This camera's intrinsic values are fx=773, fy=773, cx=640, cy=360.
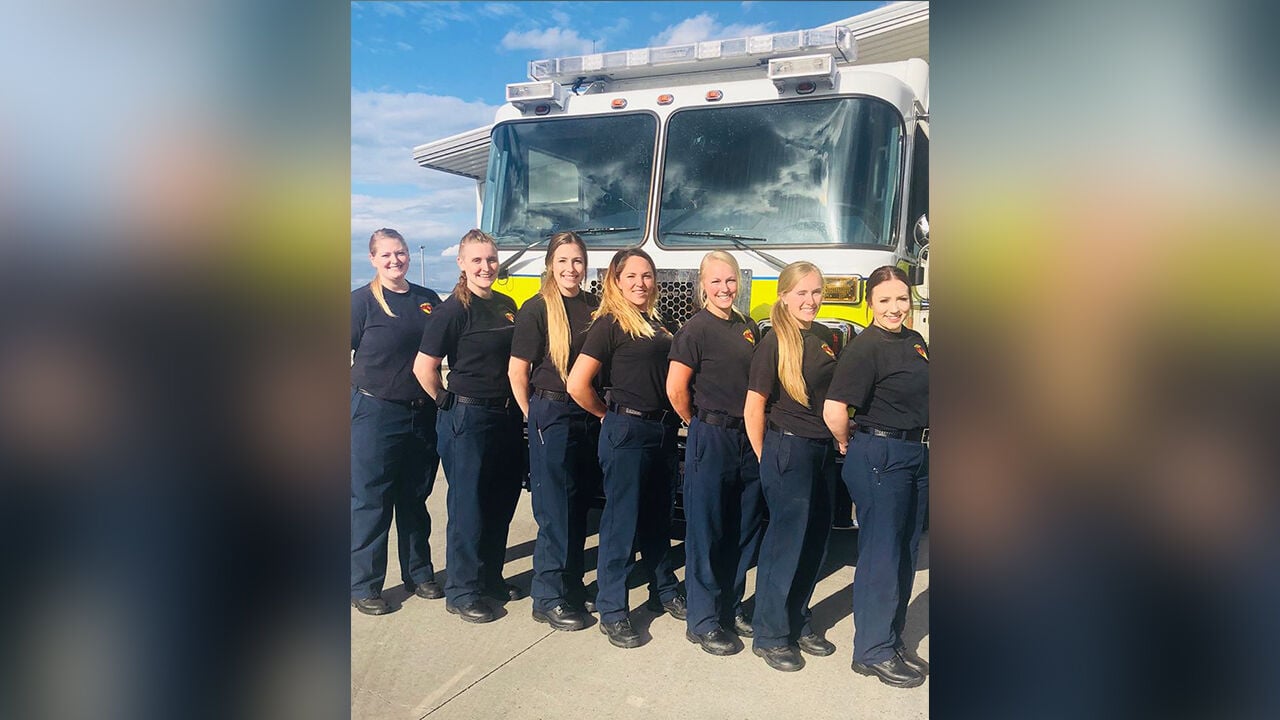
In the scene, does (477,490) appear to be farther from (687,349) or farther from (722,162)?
(722,162)

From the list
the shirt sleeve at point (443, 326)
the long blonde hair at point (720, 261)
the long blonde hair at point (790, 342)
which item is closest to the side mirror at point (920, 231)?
the long blonde hair at point (790, 342)

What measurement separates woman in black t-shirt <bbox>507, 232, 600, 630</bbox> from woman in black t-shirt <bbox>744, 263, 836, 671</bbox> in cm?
66

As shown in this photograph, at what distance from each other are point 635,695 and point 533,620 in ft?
1.61

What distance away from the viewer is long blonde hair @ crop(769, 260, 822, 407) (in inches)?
101

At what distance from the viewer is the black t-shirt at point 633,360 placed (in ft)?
8.99

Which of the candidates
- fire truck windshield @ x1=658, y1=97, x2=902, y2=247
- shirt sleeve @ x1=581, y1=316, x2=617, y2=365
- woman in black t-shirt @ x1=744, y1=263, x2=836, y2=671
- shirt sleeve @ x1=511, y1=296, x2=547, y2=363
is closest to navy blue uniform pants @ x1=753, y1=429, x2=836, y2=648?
woman in black t-shirt @ x1=744, y1=263, x2=836, y2=671

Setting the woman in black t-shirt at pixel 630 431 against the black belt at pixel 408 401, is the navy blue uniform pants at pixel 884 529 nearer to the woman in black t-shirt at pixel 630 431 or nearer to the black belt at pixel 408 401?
the woman in black t-shirt at pixel 630 431

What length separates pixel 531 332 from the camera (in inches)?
112

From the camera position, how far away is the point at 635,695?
2701mm

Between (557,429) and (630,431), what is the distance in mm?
280

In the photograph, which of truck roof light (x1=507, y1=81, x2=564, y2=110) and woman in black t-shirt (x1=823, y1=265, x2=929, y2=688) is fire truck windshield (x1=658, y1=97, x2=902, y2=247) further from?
truck roof light (x1=507, y1=81, x2=564, y2=110)

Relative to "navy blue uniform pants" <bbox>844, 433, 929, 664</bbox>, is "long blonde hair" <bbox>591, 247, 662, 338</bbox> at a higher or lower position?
higher
